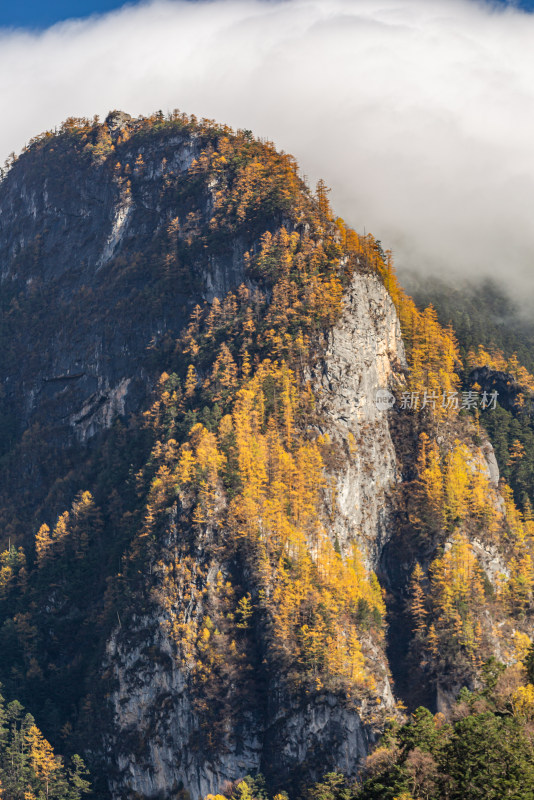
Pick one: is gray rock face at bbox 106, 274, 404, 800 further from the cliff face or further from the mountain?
the cliff face

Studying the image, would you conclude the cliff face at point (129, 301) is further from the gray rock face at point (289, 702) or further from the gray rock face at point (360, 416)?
the gray rock face at point (289, 702)

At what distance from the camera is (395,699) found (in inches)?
5945

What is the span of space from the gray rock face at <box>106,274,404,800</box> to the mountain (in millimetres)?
251

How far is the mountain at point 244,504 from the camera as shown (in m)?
145

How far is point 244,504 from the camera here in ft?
498

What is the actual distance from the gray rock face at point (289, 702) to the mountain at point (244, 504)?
0.82ft

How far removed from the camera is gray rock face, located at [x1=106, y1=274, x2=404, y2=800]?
140750 millimetres

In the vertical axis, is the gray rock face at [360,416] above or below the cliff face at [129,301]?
below

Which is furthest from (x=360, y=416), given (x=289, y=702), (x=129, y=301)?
(x=129, y=301)

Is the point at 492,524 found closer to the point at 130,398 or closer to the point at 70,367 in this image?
the point at 130,398

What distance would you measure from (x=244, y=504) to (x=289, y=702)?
72.5ft

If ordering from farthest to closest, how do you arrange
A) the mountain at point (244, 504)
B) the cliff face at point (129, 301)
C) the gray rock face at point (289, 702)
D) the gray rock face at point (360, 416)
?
the cliff face at point (129, 301) < the gray rock face at point (360, 416) < the mountain at point (244, 504) < the gray rock face at point (289, 702)

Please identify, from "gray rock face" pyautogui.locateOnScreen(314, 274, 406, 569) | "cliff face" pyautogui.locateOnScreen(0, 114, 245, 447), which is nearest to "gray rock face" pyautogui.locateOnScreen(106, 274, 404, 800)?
"gray rock face" pyautogui.locateOnScreen(314, 274, 406, 569)

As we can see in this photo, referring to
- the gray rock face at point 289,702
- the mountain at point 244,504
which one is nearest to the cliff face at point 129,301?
the mountain at point 244,504
